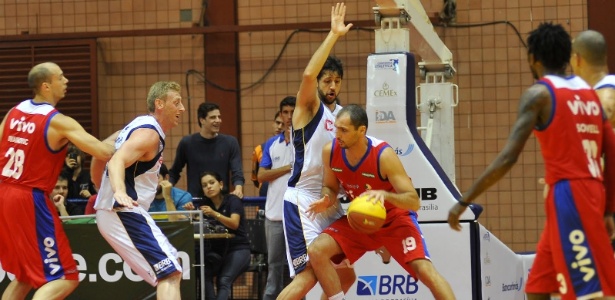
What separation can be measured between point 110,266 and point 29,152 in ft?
8.24

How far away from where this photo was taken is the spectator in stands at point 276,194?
10172 mm

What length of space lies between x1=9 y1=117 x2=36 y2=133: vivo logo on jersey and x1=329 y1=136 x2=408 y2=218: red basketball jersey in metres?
2.35

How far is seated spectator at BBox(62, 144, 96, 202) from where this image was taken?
1188 cm

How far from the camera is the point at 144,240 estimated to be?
770cm

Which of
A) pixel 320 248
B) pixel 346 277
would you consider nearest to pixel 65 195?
pixel 346 277

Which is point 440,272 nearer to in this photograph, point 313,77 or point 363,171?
point 363,171

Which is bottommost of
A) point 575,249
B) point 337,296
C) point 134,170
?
point 337,296

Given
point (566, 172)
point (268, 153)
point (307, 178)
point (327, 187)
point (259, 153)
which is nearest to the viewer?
point (566, 172)

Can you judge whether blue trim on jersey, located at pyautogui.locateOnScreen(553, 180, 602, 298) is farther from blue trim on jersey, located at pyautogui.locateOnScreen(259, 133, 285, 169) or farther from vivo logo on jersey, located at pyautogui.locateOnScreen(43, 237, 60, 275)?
blue trim on jersey, located at pyautogui.locateOnScreen(259, 133, 285, 169)

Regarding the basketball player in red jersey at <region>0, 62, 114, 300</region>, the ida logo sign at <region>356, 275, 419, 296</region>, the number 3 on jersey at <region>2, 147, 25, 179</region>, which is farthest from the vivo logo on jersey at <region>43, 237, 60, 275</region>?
the ida logo sign at <region>356, 275, 419, 296</region>

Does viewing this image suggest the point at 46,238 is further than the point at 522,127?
Yes

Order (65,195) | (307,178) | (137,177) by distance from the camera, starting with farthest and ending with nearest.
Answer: (65,195) < (307,178) < (137,177)

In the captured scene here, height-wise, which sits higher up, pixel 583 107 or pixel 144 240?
pixel 583 107

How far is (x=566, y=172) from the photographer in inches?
220
